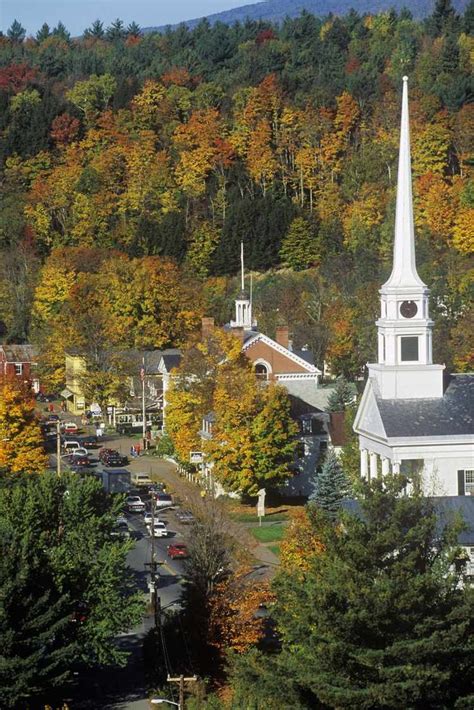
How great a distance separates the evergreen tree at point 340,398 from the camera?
8600cm

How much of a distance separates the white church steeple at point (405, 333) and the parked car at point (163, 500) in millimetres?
10973

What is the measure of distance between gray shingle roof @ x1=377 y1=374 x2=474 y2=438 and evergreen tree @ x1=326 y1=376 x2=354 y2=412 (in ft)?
57.9

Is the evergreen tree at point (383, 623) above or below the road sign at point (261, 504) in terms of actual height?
below

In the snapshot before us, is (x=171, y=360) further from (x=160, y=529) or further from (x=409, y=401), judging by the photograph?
(x=409, y=401)

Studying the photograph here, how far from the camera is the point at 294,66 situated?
185 m

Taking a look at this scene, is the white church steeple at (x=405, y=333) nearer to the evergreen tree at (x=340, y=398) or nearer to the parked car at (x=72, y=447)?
the evergreen tree at (x=340, y=398)

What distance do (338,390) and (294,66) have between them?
10192 centimetres

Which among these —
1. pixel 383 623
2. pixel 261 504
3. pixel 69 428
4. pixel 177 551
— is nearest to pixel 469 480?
pixel 177 551

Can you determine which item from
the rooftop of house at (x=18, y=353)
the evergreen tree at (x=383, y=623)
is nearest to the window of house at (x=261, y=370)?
the rooftop of house at (x=18, y=353)

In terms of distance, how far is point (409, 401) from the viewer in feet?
219

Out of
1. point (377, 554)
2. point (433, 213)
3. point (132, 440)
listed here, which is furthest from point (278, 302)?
point (377, 554)

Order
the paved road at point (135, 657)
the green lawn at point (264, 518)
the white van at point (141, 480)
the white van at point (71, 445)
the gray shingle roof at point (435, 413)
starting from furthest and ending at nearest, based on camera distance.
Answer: the white van at point (71, 445) < the white van at point (141, 480) < the green lawn at point (264, 518) < the gray shingle roof at point (435, 413) < the paved road at point (135, 657)

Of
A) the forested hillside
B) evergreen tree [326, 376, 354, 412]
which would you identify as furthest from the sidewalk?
the forested hillside

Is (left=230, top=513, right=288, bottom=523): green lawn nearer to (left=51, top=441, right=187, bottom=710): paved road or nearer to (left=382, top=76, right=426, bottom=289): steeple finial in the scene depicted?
(left=51, top=441, right=187, bottom=710): paved road
